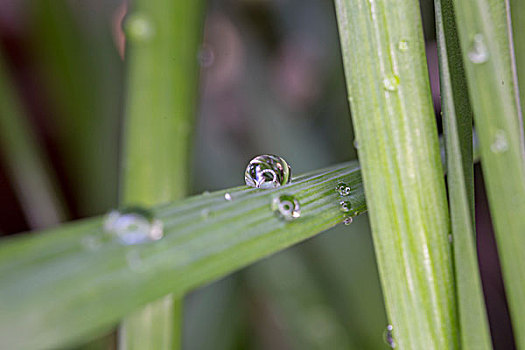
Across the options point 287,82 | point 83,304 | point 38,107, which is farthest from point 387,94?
point 38,107

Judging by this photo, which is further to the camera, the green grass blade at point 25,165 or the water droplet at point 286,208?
the green grass blade at point 25,165

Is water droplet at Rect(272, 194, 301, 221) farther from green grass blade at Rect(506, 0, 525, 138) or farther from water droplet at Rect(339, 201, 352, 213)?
green grass blade at Rect(506, 0, 525, 138)

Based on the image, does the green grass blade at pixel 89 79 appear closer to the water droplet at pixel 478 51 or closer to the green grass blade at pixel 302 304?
the green grass blade at pixel 302 304

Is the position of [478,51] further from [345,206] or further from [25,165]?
[25,165]

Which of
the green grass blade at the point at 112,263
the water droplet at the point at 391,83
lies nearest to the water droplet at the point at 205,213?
the green grass blade at the point at 112,263

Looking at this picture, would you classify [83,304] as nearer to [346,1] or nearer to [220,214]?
[220,214]

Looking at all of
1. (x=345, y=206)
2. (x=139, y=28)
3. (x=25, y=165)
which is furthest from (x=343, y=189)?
(x=25, y=165)

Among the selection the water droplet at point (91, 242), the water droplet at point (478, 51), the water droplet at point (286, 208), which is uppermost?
the water droplet at point (478, 51)
